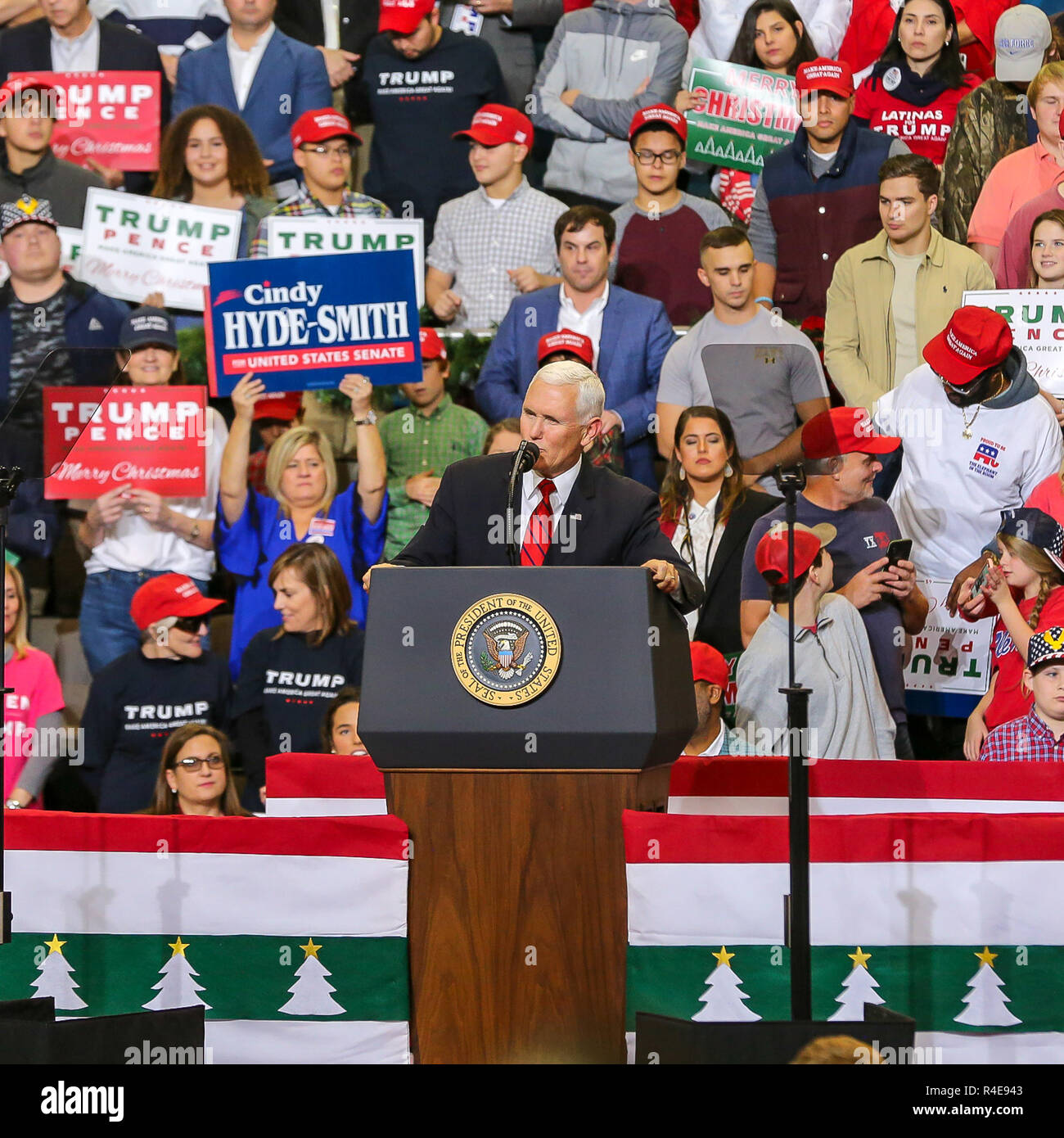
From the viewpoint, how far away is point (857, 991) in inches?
135

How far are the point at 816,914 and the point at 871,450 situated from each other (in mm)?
2822

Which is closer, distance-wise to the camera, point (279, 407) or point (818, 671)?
point (818, 671)

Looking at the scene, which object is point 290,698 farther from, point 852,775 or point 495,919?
point 495,919

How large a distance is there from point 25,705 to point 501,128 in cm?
322

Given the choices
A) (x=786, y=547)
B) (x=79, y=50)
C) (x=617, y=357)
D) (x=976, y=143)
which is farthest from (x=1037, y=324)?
(x=79, y=50)

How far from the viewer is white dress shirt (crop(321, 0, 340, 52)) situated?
26.8 feet

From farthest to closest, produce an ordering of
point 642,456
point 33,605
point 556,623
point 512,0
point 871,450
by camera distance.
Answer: point 512,0
point 33,605
point 642,456
point 871,450
point 556,623

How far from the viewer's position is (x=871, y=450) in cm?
595

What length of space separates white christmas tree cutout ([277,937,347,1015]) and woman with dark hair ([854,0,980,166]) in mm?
4917

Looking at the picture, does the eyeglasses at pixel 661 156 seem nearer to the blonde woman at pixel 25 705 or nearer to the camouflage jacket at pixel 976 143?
the camouflage jacket at pixel 976 143

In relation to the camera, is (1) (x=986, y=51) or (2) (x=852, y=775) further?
(1) (x=986, y=51)

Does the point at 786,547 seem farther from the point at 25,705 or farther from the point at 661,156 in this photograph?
the point at 25,705

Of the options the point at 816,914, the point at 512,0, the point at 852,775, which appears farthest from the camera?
the point at 512,0
